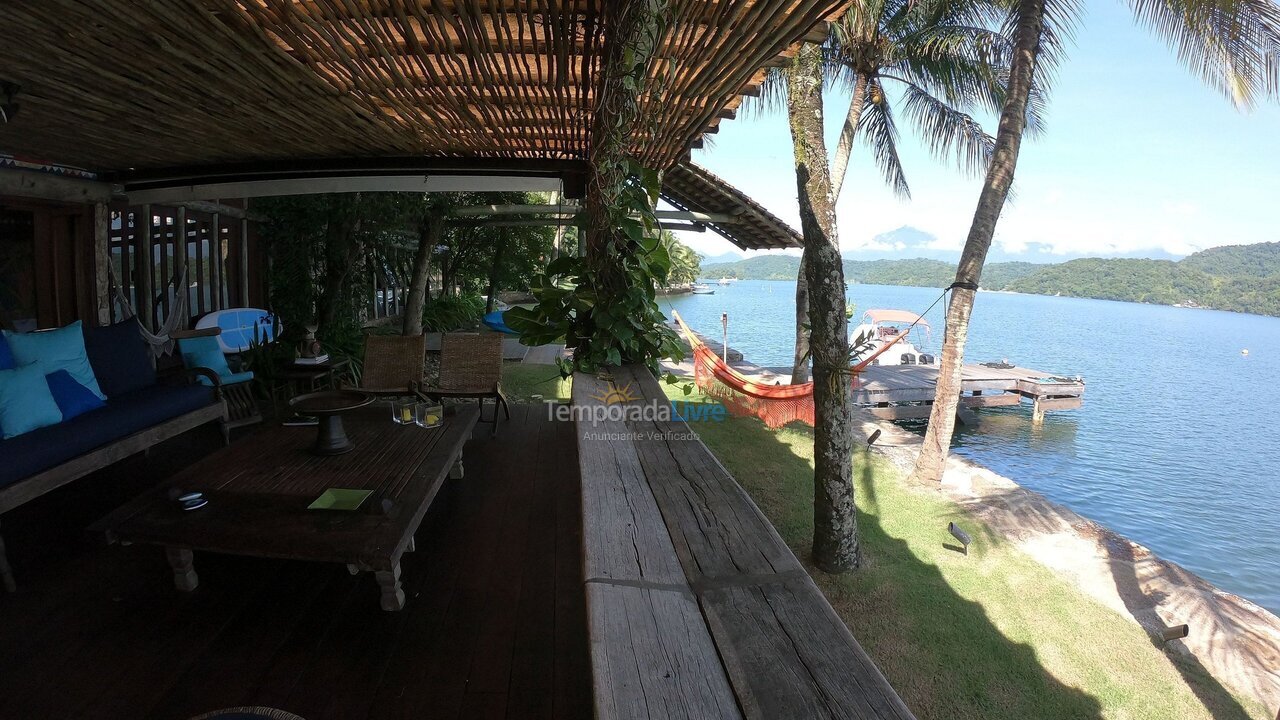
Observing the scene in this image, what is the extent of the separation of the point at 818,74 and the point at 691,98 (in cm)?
205

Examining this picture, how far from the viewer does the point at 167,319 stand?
4441 millimetres

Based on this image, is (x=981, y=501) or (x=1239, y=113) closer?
(x=1239, y=113)

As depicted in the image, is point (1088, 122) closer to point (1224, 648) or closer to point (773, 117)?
point (773, 117)

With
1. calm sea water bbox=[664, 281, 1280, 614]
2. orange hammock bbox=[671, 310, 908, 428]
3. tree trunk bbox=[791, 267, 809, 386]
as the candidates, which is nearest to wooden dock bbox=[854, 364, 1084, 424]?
calm sea water bbox=[664, 281, 1280, 614]

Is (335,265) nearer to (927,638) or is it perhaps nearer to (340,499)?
(340,499)

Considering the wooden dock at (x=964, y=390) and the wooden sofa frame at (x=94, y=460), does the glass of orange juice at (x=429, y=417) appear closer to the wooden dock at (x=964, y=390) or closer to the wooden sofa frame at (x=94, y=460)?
the wooden sofa frame at (x=94, y=460)

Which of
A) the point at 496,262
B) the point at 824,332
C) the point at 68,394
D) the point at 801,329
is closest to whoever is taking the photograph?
the point at 68,394

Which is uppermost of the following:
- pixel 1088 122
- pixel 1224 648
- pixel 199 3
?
pixel 1088 122

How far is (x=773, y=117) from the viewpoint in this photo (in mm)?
8609

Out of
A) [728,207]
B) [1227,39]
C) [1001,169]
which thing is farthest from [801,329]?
[1227,39]

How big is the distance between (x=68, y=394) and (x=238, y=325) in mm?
2327

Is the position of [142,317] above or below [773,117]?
below

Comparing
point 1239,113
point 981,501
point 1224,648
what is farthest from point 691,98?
point 1239,113

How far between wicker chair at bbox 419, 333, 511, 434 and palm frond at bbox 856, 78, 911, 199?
6478 mm
